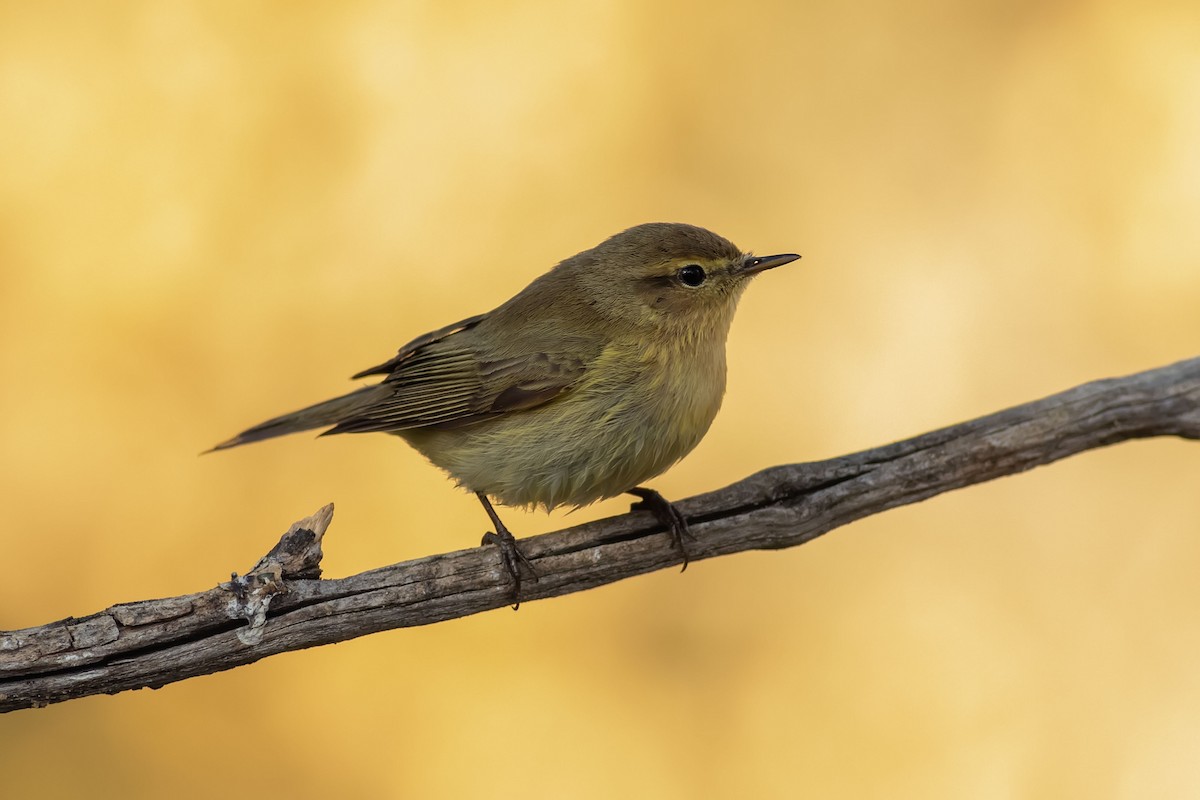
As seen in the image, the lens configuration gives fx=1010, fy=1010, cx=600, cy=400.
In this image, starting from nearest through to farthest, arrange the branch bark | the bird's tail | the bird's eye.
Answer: the branch bark
the bird's eye
the bird's tail

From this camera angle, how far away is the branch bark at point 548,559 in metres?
2.70

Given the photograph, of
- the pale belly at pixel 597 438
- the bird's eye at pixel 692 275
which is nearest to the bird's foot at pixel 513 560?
the pale belly at pixel 597 438

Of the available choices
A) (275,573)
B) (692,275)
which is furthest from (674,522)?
(275,573)

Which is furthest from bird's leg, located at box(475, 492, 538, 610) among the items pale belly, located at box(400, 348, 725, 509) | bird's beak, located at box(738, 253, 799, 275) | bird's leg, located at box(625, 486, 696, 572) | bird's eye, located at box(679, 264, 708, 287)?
bird's beak, located at box(738, 253, 799, 275)

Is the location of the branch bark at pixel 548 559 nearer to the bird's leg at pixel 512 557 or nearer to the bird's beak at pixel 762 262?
the bird's leg at pixel 512 557

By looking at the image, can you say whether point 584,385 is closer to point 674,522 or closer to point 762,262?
point 674,522

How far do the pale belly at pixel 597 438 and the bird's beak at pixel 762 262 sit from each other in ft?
1.20

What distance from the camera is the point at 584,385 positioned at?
3295mm

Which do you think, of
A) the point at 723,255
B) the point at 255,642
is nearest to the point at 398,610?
the point at 255,642

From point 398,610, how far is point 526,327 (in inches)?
44.7

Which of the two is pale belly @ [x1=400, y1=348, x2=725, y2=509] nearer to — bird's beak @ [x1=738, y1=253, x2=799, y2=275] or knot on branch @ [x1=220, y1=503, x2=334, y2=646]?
bird's beak @ [x1=738, y1=253, x2=799, y2=275]

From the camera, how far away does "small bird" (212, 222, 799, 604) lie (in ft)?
10.5

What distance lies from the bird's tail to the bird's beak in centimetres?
139

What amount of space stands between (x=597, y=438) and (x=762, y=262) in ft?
2.78
